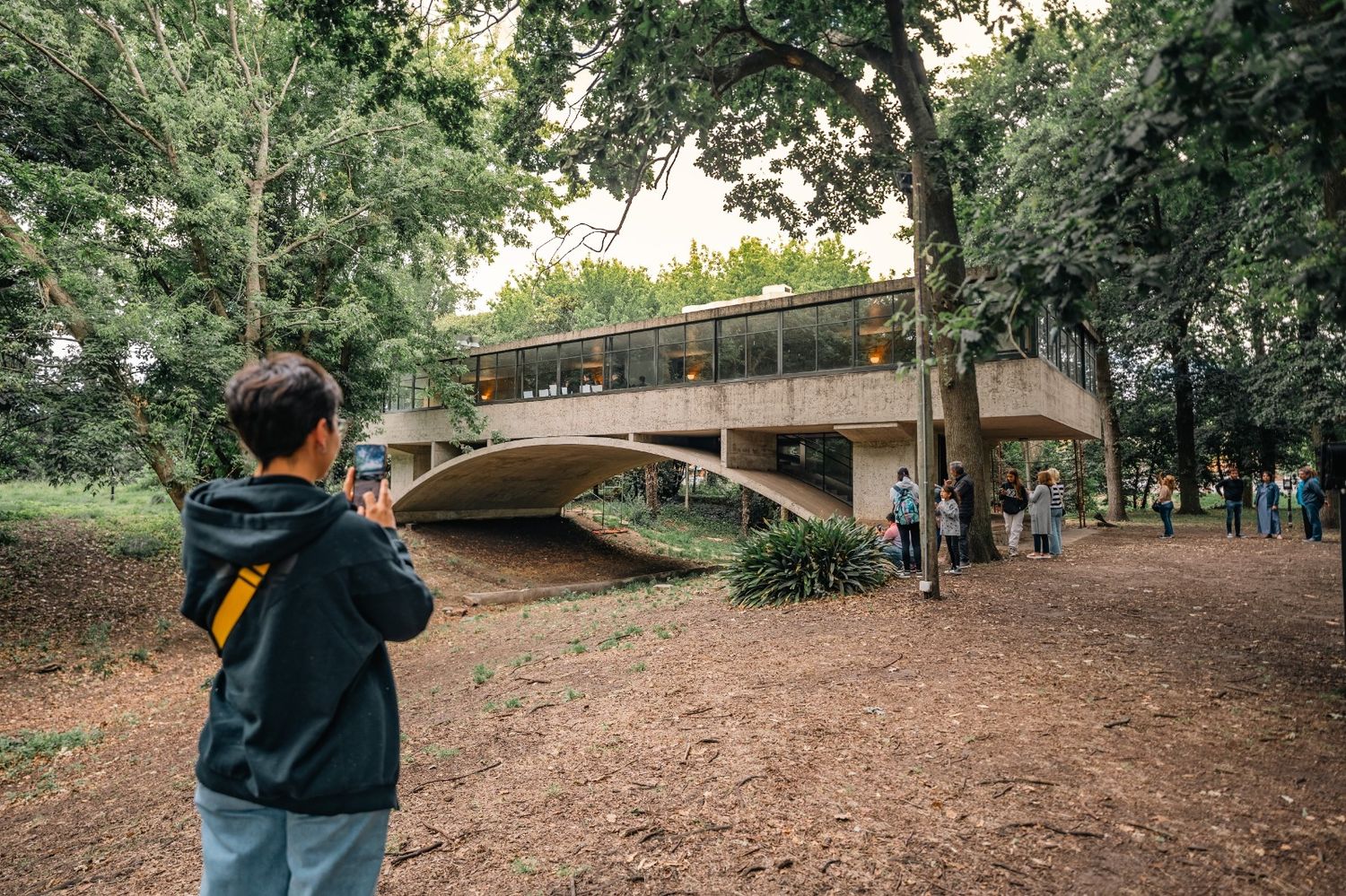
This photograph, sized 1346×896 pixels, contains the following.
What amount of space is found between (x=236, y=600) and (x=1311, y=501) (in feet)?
63.5

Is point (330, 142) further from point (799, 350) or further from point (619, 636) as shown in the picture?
point (619, 636)

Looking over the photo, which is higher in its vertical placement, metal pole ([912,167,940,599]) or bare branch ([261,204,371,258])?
bare branch ([261,204,371,258])

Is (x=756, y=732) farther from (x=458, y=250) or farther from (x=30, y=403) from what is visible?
(x=458, y=250)

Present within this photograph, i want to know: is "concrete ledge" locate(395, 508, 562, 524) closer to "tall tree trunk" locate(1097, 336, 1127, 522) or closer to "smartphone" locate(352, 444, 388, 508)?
"tall tree trunk" locate(1097, 336, 1127, 522)

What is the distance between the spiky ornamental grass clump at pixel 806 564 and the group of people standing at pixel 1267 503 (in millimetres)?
10532

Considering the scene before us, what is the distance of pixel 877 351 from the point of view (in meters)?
15.6

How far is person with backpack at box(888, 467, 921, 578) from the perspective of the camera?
10812 millimetres

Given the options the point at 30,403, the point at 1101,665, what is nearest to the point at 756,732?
the point at 1101,665

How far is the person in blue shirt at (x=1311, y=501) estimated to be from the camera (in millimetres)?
15062

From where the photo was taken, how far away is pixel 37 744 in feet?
26.0

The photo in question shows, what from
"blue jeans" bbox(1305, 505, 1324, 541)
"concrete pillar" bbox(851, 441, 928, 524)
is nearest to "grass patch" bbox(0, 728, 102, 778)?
"concrete pillar" bbox(851, 441, 928, 524)

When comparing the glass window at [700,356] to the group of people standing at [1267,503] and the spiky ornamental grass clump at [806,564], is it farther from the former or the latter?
the group of people standing at [1267,503]

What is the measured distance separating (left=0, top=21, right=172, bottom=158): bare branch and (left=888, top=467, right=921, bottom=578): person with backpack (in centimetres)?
1346

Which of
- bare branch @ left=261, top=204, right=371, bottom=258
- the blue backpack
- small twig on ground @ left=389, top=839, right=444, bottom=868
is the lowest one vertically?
small twig on ground @ left=389, top=839, right=444, bottom=868
